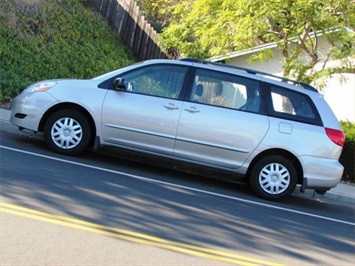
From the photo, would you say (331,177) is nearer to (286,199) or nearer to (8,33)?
(286,199)

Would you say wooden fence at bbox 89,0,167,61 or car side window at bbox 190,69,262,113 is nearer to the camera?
car side window at bbox 190,69,262,113

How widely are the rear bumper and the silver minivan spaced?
0.05 feet

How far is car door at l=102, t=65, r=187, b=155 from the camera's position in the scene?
349 inches

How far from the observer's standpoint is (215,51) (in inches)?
543

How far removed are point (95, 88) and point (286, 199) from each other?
137 inches

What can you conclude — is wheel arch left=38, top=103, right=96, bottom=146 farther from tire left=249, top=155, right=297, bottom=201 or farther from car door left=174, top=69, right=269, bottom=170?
tire left=249, top=155, right=297, bottom=201

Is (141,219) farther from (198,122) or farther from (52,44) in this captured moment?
(52,44)

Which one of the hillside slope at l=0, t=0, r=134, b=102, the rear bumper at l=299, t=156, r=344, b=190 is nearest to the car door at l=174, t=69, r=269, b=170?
the rear bumper at l=299, t=156, r=344, b=190

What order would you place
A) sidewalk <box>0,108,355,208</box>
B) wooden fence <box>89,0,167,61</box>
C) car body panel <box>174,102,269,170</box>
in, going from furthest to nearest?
wooden fence <box>89,0,167,61</box> < sidewalk <box>0,108,355,208</box> < car body panel <box>174,102,269,170</box>

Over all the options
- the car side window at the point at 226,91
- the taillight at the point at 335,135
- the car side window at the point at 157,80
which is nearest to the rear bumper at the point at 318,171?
the taillight at the point at 335,135

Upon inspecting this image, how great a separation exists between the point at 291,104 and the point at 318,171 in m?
1.10

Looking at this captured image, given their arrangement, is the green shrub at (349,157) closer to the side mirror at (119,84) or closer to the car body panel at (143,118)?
the car body panel at (143,118)

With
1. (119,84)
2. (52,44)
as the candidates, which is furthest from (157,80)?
(52,44)

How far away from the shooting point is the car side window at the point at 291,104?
912 centimetres
